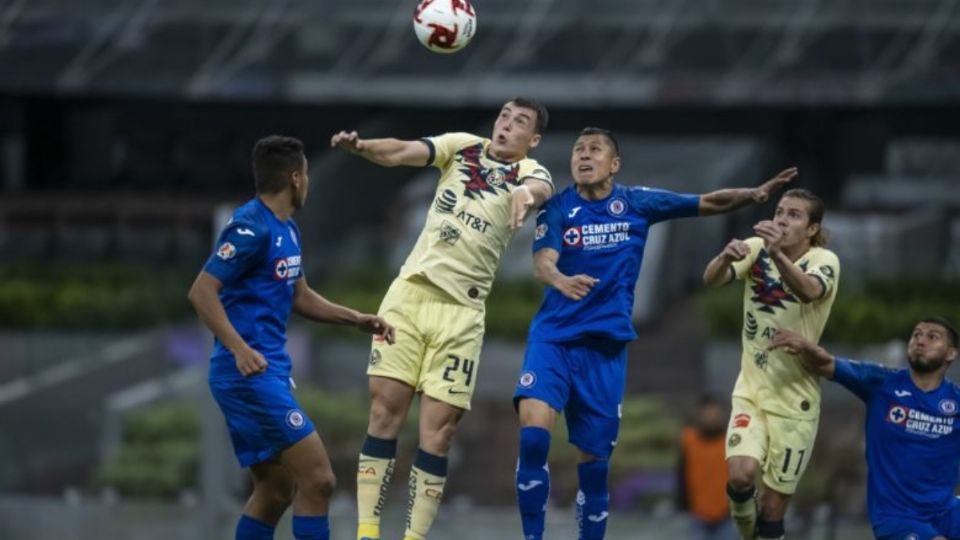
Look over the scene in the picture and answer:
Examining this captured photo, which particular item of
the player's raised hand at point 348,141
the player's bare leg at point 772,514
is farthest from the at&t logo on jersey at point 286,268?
the player's bare leg at point 772,514

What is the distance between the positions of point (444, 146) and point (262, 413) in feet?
7.82

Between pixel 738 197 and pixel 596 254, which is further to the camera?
pixel 596 254

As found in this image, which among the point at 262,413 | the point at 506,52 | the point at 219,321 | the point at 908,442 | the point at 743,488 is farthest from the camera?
the point at 506,52

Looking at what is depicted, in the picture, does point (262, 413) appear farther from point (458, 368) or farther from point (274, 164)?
point (458, 368)

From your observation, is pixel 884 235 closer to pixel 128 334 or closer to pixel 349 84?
pixel 349 84

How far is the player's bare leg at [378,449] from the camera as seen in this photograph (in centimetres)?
1348

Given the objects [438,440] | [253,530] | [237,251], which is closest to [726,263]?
[438,440]

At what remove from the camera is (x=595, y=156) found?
1395 cm

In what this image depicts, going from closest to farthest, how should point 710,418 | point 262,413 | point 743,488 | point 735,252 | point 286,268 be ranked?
point 262,413 → point 286,268 → point 735,252 → point 743,488 → point 710,418

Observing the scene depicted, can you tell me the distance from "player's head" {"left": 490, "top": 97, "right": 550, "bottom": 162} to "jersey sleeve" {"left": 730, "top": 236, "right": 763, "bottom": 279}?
5.31 feet

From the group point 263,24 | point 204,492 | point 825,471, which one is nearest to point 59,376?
point 204,492

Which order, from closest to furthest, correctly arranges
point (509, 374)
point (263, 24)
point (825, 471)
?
point (825, 471), point (509, 374), point (263, 24)

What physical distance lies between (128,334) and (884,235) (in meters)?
9.98

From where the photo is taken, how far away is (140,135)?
34.4 m
